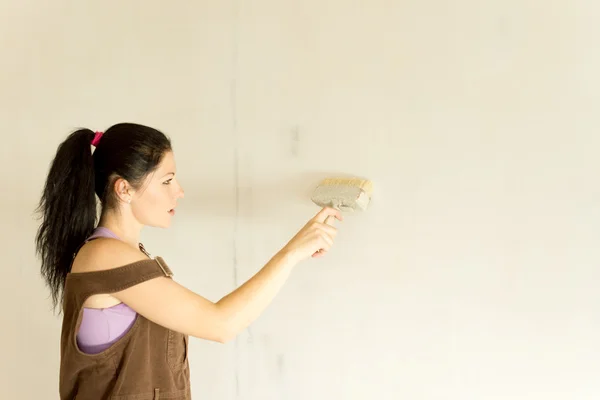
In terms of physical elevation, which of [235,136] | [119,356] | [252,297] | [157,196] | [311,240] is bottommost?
[119,356]

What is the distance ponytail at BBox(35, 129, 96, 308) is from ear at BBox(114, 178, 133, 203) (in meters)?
0.05

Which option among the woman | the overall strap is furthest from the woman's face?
the overall strap

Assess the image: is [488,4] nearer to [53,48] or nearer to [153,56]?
[153,56]

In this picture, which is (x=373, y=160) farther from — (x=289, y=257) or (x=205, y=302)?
(x=205, y=302)

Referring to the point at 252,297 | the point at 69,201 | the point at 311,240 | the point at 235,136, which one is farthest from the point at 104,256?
the point at 235,136

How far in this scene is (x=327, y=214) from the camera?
116cm

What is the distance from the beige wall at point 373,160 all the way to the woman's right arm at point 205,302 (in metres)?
0.29

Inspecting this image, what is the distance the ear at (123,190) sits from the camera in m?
1.06

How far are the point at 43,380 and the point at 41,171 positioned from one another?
65 centimetres

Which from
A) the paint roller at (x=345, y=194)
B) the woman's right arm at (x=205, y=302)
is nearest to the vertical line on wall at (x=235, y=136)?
the paint roller at (x=345, y=194)

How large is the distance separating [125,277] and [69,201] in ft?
0.69

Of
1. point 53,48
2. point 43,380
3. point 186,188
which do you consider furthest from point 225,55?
point 43,380

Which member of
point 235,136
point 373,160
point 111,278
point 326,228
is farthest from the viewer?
point 235,136

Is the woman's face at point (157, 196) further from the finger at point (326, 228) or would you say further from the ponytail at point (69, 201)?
the finger at point (326, 228)
